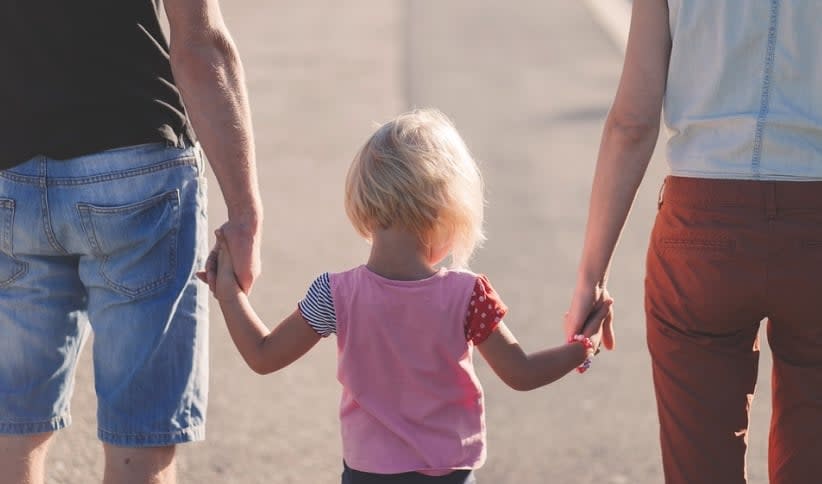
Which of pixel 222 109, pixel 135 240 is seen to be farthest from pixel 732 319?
pixel 135 240

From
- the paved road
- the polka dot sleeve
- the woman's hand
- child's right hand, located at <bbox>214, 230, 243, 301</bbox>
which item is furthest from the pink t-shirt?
the paved road

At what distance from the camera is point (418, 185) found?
2859 millimetres

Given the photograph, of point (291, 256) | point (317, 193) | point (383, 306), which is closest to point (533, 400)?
point (291, 256)

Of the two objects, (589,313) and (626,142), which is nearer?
(626,142)

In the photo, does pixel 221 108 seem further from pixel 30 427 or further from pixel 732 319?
pixel 732 319

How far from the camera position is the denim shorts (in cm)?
301

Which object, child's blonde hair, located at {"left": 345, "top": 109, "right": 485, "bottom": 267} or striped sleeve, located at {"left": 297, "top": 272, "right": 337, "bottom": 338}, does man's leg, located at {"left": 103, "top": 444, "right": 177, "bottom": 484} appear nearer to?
striped sleeve, located at {"left": 297, "top": 272, "right": 337, "bottom": 338}

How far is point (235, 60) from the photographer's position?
3.09m

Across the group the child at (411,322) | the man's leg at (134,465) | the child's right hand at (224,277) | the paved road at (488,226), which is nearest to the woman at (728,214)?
the child at (411,322)

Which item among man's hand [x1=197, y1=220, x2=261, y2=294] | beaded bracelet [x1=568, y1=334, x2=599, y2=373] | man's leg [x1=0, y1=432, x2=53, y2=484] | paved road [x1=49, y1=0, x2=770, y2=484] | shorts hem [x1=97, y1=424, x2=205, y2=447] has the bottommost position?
paved road [x1=49, y1=0, x2=770, y2=484]

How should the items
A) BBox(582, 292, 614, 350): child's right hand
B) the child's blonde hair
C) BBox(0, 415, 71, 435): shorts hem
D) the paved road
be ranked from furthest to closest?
the paved road < BBox(582, 292, 614, 350): child's right hand < BBox(0, 415, 71, 435): shorts hem < the child's blonde hair

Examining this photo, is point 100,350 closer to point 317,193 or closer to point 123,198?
point 123,198

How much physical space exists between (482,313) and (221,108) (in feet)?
2.35

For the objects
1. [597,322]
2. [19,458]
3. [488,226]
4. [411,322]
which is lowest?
[488,226]
